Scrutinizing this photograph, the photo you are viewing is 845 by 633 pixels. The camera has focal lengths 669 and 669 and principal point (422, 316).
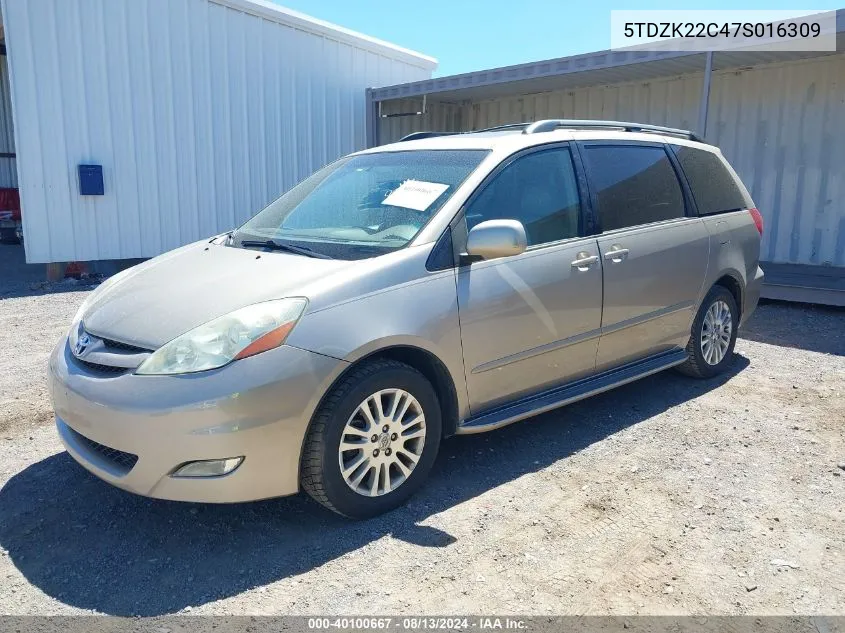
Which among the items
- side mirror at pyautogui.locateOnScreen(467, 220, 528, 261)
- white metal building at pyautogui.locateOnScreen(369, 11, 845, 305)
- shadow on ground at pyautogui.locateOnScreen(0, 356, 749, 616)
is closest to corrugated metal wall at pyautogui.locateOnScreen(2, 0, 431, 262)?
white metal building at pyautogui.locateOnScreen(369, 11, 845, 305)

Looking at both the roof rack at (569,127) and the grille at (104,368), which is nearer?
the grille at (104,368)

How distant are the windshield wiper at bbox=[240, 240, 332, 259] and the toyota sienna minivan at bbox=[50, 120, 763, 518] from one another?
2 cm

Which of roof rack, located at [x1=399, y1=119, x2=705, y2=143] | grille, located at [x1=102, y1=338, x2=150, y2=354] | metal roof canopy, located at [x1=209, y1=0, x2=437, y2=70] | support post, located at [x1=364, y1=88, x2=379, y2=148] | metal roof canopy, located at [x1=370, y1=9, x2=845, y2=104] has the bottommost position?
grille, located at [x1=102, y1=338, x2=150, y2=354]

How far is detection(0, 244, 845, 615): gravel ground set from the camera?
2.54m

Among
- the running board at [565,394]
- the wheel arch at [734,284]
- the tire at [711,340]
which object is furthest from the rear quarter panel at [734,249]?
the running board at [565,394]

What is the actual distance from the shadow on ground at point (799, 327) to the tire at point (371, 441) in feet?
14.9

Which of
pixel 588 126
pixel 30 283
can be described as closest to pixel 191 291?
pixel 588 126

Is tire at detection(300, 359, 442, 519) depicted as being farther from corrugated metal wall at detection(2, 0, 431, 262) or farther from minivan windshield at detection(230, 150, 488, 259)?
corrugated metal wall at detection(2, 0, 431, 262)

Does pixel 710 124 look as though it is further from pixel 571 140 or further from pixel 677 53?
pixel 571 140

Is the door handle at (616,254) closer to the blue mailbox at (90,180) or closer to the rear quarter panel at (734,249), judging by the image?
the rear quarter panel at (734,249)

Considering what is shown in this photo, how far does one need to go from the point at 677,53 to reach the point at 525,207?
5.38 metres

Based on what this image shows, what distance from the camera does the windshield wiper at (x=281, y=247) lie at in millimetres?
3270

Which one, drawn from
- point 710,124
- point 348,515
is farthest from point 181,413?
point 710,124

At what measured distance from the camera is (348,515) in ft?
9.82
